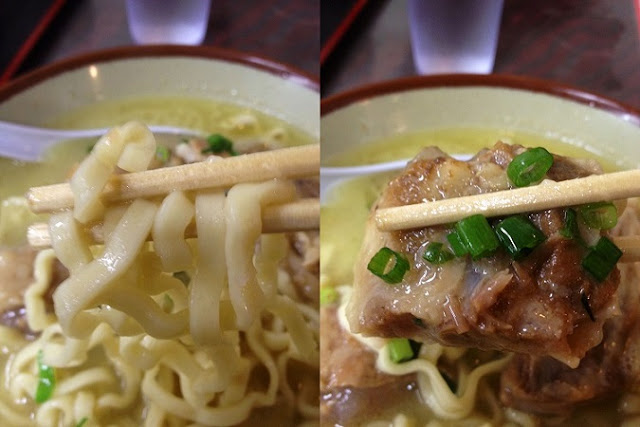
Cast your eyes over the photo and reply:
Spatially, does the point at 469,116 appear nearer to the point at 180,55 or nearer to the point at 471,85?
the point at 471,85

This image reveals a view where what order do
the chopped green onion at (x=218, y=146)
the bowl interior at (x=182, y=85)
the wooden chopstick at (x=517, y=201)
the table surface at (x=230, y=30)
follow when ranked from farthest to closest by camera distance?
1. the table surface at (x=230, y=30)
2. the bowl interior at (x=182, y=85)
3. the chopped green onion at (x=218, y=146)
4. the wooden chopstick at (x=517, y=201)

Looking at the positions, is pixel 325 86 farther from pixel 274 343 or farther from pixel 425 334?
pixel 425 334

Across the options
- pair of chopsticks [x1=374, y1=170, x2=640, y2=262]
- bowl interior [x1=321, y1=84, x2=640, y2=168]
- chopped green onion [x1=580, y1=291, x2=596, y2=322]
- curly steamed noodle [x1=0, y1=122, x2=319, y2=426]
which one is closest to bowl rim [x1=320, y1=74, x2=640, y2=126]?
bowl interior [x1=321, y1=84, x2=640, y2=168]

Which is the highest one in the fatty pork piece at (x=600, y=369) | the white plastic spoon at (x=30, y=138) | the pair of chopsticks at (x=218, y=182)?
the white plastic spoon at (x=30, y=138)

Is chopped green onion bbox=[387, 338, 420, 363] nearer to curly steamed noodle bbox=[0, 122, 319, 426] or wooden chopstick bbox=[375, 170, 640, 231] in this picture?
curly steamed noodle bbox=[0, 122, 319, 426]

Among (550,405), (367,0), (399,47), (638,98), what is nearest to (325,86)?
(399,47)

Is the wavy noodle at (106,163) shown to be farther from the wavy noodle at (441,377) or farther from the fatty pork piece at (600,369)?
the fatty pork piece at (600,369)

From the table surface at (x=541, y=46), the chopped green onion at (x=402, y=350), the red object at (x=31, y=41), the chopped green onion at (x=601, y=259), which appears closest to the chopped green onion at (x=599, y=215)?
the chopped green onion at (x=601, y=259)
